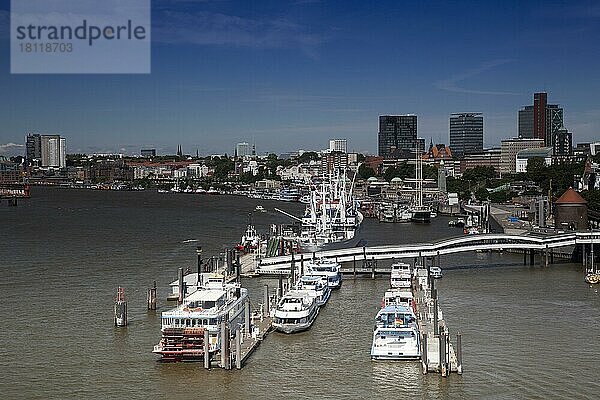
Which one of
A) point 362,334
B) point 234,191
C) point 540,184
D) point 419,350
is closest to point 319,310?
point 362,334

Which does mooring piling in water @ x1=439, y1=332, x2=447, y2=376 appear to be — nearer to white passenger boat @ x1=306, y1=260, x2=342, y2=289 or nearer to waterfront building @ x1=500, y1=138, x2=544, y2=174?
white passenger boat @ x1=306, y1=260, x2=342, y2=289

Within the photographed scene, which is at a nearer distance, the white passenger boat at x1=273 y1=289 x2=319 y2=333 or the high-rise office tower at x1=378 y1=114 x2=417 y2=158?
the white passenger boat at x1=273 y1=289 x2=319 y2=333

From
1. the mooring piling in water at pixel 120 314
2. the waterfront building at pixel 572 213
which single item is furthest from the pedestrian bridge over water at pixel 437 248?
the mooring piling in water at pixel 120 314

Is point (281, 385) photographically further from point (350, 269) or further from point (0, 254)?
point (0, 254)

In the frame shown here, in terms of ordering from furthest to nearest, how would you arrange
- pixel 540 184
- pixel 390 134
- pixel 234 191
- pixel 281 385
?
pixel 390 134
pixel 234 191
pixel 540 184
pixel 281 385

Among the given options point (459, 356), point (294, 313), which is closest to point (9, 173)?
point (294, 313)

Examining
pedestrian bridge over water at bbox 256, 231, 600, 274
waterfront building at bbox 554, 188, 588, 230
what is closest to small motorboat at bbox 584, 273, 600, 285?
pedestrian bridge over water at bbox 256, 231, 600, 274
